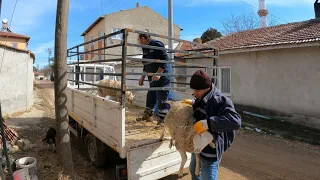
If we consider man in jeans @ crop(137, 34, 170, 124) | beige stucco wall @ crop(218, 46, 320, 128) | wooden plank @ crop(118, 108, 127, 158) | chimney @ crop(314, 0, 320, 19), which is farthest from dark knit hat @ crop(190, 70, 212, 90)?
chimney @ crop(314, 0, 320, 19)

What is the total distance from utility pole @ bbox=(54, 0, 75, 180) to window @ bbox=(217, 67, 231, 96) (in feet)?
31.8

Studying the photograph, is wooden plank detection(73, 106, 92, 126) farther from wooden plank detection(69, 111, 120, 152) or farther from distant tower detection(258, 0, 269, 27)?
distant tower detection(258, 0, 269, 27)

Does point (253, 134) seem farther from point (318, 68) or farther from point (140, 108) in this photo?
point (140, 108)

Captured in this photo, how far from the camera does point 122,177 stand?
3453 millimetres

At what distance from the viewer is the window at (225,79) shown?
1215 cm

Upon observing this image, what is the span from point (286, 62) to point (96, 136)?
837 cm

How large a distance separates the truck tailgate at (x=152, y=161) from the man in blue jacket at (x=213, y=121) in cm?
93

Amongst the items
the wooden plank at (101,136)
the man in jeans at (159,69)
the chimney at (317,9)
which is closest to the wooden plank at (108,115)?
the wooden plank at (101,136)

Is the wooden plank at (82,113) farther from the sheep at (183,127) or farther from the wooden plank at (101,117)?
the sheep at (183,127)

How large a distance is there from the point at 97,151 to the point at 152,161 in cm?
132

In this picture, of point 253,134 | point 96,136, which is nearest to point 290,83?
point 253,134

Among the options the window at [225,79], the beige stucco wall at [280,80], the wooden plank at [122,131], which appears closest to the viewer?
the wooden plank at [122,131]

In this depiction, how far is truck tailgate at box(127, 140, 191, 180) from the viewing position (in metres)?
3.27

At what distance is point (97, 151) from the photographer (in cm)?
431
